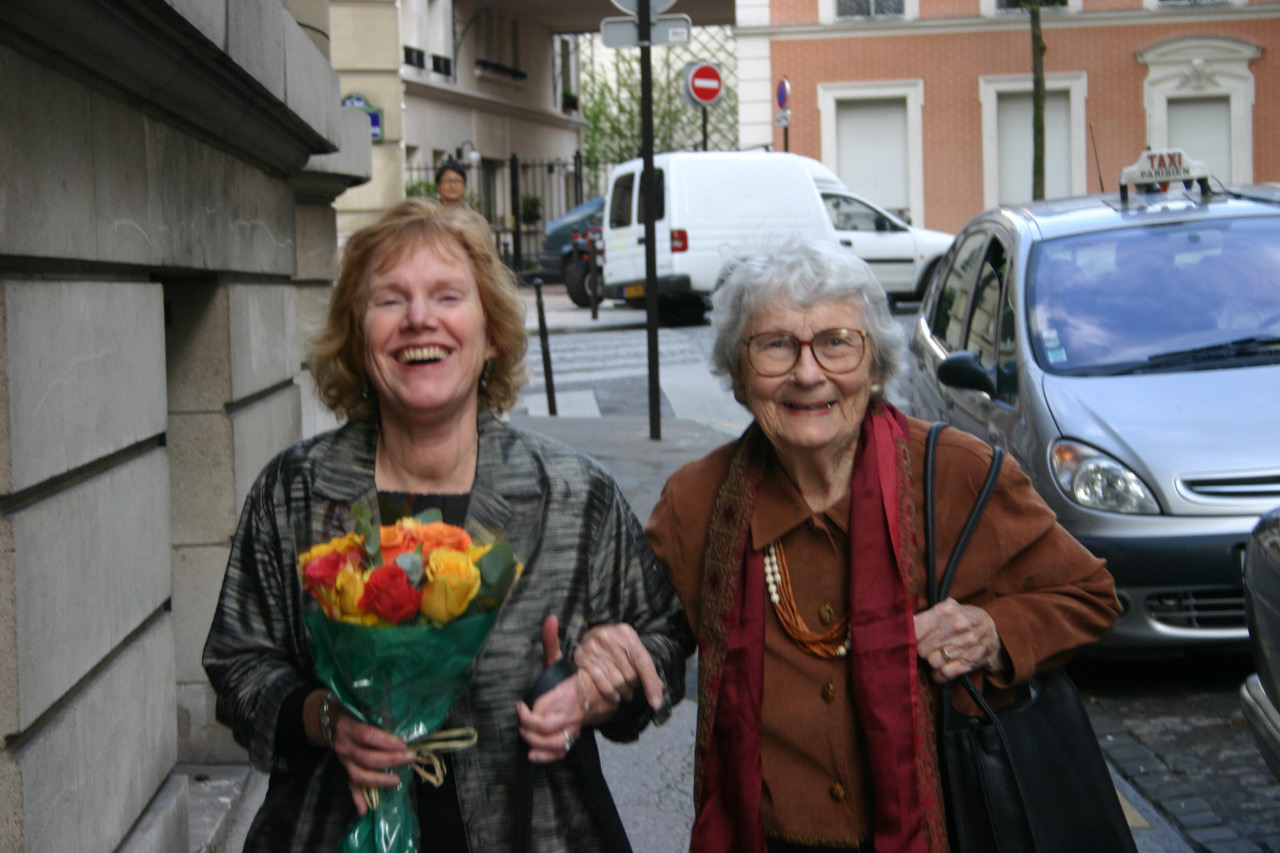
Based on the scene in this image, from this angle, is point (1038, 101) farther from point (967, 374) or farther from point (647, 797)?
point (647, 797)

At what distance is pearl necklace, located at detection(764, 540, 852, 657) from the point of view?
251 cm

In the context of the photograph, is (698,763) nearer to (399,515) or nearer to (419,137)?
(399,515)

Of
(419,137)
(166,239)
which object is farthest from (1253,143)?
(166,239)

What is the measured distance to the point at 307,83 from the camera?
4.74 meters

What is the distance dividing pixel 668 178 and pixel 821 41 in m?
10.6

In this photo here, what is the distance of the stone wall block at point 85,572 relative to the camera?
2.35 m

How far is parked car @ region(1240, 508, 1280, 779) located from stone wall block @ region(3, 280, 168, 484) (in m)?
2.77

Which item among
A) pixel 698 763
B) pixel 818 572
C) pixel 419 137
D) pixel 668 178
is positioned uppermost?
pixel 419 137

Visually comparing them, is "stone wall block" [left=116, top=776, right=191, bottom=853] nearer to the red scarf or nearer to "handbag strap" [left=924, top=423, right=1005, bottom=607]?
the red scarf

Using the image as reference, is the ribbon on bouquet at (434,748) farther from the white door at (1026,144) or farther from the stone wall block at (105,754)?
the white door at (1026,144)

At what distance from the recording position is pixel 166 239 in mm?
3385

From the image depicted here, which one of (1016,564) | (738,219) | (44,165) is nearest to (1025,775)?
(1016,564)

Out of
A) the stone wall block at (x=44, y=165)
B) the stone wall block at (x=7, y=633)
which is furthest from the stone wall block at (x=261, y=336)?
the stone wall block at (x=7, y=633)

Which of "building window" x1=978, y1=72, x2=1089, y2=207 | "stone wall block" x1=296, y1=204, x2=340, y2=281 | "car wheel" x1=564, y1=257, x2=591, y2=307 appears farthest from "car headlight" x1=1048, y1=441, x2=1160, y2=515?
"building window" x1=978, y1=72, x2=1089, y2=207
